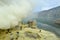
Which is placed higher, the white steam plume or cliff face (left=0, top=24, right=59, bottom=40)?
the white steam plume

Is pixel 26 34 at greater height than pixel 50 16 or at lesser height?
lesser

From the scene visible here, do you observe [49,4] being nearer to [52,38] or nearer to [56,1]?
[56,1]

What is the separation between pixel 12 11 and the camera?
82 centimetres

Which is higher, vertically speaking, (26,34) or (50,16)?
(50,16)

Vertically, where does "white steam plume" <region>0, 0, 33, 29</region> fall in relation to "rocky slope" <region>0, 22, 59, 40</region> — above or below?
above

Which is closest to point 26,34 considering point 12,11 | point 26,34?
point 26,34

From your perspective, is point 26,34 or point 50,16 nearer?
point 26,34

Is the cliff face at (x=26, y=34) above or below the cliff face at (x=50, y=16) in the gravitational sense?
below

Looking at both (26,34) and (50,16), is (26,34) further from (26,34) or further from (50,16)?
(50,16)

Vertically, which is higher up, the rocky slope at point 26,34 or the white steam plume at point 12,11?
the white steam plume at point 12,11

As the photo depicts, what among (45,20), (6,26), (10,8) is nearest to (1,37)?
(6,26)

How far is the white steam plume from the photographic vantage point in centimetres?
78

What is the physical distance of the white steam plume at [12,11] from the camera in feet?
2.56

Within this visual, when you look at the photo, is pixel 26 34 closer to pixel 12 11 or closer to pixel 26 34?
pixel 26 34
